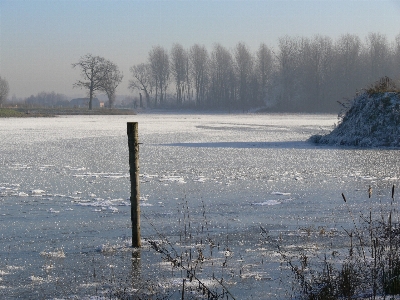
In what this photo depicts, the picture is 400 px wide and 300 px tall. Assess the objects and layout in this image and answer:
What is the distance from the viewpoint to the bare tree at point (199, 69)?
119 m

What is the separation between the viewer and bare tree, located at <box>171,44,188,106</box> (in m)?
121

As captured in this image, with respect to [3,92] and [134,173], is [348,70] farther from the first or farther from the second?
[134,173]

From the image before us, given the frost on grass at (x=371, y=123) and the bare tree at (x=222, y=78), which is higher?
the bare tree at (x=222, y=78)

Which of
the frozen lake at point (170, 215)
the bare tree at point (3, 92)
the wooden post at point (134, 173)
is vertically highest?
the bare tree at point (3, 92)

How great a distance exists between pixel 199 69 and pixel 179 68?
4505 millimetres

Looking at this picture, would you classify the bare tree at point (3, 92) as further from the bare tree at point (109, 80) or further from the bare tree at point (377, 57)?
the bare tree at point (377, 57)

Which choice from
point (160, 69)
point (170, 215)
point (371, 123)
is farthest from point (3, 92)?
point (170, 215)

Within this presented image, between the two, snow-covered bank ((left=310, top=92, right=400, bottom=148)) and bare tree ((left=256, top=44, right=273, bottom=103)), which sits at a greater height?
bare tree ((left=256, top=44, right=273, bottom=103))

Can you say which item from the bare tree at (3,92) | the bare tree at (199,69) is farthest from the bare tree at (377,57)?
the bare tree at (3,92)

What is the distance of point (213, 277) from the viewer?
19.9 feet

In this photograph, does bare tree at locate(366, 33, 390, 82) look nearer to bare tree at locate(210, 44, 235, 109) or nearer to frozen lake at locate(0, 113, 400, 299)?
bare tree at locate(210, 44, 235, 109)

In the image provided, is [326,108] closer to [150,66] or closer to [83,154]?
[150,66]

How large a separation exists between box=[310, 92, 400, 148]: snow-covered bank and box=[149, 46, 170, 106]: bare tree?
9738cm

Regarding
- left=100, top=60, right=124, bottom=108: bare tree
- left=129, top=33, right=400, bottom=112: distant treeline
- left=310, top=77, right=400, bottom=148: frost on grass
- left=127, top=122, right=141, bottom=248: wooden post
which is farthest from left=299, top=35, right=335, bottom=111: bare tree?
left=127, top=122, right=141, bottom=248: wooden post
